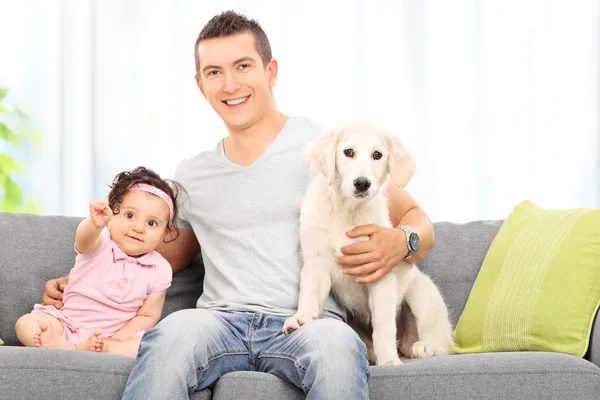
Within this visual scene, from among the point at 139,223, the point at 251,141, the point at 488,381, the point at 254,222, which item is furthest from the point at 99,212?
the point at 488,381

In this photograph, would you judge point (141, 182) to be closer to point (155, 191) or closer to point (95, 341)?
point (155, 191)

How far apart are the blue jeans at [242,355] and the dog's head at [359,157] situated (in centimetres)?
44

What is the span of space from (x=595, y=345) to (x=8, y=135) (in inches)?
130

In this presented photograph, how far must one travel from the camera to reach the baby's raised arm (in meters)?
2.01

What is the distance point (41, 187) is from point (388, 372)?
2892mm

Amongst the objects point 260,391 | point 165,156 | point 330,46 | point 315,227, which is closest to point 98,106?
point 165,156

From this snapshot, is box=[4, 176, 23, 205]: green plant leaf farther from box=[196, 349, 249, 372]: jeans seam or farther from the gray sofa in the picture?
box=[196, 349, 249, 372]: jeans seam

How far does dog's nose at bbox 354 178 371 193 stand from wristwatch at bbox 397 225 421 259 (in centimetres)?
24

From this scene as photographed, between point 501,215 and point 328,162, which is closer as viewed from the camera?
point 328,162

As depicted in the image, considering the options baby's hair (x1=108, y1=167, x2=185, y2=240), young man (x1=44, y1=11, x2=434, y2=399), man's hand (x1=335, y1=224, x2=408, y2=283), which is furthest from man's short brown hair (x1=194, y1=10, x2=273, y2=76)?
man's hand (x1=335, y1=224, x2=408, y2=283)

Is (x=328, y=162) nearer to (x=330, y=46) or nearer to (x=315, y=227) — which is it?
(x=315, y=227)

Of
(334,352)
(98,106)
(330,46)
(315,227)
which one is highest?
(330,46)

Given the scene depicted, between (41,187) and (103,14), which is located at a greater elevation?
(103,14)

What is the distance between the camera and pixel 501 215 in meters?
3.96
